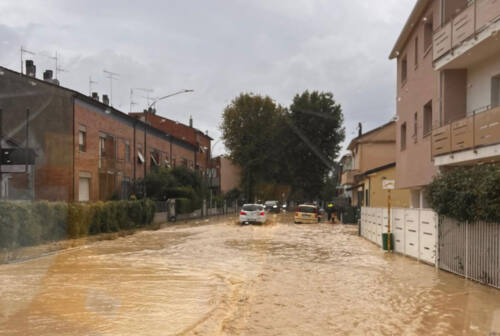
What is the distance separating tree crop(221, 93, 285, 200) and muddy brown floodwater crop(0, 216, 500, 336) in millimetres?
49035

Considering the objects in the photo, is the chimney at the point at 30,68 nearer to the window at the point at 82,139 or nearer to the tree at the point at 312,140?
the window at the point at 82,139

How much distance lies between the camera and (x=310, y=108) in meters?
61.2

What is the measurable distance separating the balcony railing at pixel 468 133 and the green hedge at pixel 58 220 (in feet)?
49.1

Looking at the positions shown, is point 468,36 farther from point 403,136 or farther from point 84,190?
point 84,190

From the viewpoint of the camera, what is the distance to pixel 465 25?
16.8 m

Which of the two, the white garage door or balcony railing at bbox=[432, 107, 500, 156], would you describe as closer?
balcony railing at bbox=[432, 107, 500, 156]

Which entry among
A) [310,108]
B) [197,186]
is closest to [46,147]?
[197,186]

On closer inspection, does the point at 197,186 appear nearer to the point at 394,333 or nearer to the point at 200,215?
the point at 200,215

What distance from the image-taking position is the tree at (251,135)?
220 ft

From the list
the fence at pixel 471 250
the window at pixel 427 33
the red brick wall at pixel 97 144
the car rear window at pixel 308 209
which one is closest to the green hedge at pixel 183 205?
the red brick wall at pixel 97 144

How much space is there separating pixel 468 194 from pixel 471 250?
1.34 meters

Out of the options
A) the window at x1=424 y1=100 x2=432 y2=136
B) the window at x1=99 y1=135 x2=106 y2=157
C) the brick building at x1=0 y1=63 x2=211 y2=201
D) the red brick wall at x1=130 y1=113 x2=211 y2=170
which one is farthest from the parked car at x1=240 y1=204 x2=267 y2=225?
the red brick wall at x1=130 y1=113 x2=211 y2=170

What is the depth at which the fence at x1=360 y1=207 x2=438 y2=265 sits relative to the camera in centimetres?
1514

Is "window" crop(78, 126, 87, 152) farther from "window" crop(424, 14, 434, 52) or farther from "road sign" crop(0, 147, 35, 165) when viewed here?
"window" crop(424, 14, 434, 52)
